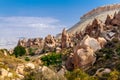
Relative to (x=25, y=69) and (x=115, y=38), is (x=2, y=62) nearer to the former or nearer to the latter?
(x=25, y=69)

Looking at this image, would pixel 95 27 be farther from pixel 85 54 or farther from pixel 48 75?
pixel 48 75

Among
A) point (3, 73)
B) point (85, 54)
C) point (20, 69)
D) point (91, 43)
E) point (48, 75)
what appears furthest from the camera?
point (91, 43)

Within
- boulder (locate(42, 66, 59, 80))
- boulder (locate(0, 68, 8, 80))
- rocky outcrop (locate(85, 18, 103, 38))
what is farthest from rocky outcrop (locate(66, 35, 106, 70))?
rocky outcrop (locate(85, 18, 103, 38))

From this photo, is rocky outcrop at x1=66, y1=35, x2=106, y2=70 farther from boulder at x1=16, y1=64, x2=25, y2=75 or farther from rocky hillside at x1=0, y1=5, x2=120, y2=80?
boulder at x1=16, y1=64, x2=25, y2=75

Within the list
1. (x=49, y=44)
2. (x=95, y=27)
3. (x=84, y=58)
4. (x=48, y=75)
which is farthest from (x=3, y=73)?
(x=49, y=44)

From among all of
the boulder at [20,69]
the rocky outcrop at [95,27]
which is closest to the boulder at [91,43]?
the boulder at [20,69]

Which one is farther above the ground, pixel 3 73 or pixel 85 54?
pixel 85 54

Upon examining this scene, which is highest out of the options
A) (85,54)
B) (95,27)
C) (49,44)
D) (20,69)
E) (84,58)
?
(95,27)

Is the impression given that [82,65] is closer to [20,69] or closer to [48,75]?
[20,69]

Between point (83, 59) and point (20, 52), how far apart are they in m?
68.7

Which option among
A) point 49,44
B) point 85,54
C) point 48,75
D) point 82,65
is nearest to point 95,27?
point 49,44

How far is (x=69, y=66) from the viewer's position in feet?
205

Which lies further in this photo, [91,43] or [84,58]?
[91,43]

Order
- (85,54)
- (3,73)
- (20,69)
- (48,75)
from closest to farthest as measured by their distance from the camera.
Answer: (48,75) → (3,73) → (20,69) → (85,54)
